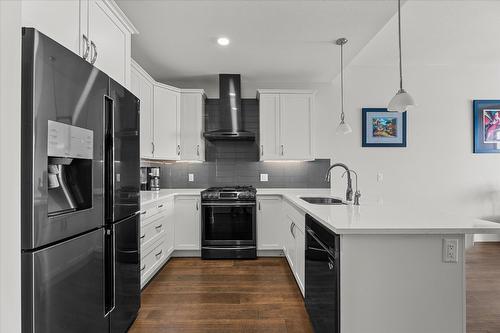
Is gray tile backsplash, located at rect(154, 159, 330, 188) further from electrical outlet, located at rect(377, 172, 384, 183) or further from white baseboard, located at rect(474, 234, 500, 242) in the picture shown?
white baseboard, located at rect(474, 234, 500, 242)

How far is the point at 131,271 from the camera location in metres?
1.88

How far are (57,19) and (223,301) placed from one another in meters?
2.29

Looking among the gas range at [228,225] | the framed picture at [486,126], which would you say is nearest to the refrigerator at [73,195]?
the gas range at [228,225]

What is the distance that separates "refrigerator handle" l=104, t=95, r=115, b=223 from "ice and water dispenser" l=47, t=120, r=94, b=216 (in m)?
0.18

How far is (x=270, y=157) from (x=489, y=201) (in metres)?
3.29

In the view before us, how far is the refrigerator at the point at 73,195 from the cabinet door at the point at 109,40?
0.85 ft

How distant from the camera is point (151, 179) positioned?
153 inches

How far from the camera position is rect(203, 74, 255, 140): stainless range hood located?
3635mm

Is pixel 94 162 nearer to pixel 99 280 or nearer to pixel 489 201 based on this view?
pixel 99 280

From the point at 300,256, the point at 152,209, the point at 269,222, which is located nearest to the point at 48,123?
the point at 152,209

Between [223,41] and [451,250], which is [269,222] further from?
[451,250]

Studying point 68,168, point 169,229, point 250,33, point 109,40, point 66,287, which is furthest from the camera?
point 169,229

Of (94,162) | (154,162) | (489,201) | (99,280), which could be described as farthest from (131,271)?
(489,201)
